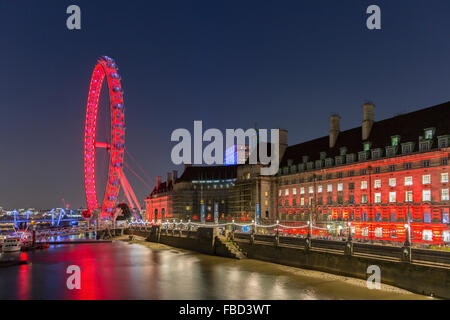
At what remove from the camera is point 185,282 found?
3194cm

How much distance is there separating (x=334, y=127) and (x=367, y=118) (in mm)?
9716

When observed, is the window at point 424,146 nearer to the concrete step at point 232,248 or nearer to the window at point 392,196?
the window at point 392,196

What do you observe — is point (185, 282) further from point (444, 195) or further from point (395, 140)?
point (395, 140)

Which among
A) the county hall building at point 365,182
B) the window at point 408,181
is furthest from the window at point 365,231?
the window at point 408,181

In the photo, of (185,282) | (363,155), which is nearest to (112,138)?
(363,155)

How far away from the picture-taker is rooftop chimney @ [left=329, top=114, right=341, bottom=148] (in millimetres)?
82938

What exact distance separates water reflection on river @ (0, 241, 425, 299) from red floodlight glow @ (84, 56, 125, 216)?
3958 centimetres

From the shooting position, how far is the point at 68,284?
32.0 meters

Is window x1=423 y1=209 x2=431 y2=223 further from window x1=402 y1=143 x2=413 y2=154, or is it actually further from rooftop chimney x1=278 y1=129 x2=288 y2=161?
rooftop chimney x1=278 y1=129 x2=288 y2=161

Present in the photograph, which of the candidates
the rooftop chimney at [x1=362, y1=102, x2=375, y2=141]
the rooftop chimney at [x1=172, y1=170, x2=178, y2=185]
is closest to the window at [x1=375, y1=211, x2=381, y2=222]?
the rooftop chimney at [x1=362, y1=102, x2=375, y2=141]

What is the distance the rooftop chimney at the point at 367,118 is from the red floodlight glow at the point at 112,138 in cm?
4873
